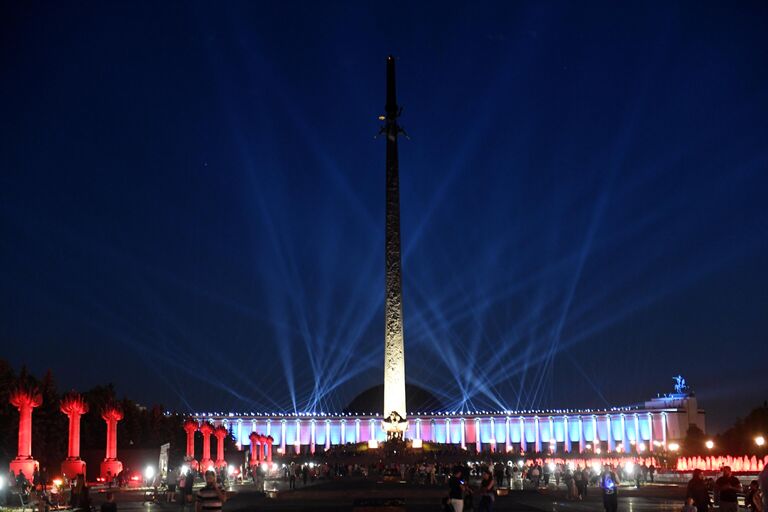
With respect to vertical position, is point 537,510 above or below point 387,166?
below

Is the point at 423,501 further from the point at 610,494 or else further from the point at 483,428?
the point at 483,428

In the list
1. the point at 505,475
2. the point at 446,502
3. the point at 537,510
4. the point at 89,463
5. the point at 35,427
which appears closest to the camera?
the point at 446,502

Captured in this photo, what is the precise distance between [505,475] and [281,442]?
87.2m

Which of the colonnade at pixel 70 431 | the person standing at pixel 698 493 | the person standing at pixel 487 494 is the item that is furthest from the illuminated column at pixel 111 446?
the person standing at pixel 698 493

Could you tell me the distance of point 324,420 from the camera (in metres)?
133

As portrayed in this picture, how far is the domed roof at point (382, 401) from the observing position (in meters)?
151

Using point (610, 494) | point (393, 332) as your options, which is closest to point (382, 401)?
point (393, 332)

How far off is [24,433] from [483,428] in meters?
104

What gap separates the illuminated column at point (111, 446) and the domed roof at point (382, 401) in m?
106

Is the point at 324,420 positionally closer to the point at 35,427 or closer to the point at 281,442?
the point at 281,442

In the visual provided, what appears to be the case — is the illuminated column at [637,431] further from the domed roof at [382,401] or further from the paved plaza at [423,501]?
the paved plaza at [423,501]

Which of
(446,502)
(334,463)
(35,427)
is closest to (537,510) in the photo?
(446,502)

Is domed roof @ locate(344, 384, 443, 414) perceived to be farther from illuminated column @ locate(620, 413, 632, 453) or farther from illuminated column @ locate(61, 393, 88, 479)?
illuminated column @ locate(61, 393, 88, 479)

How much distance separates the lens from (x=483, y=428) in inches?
5285
